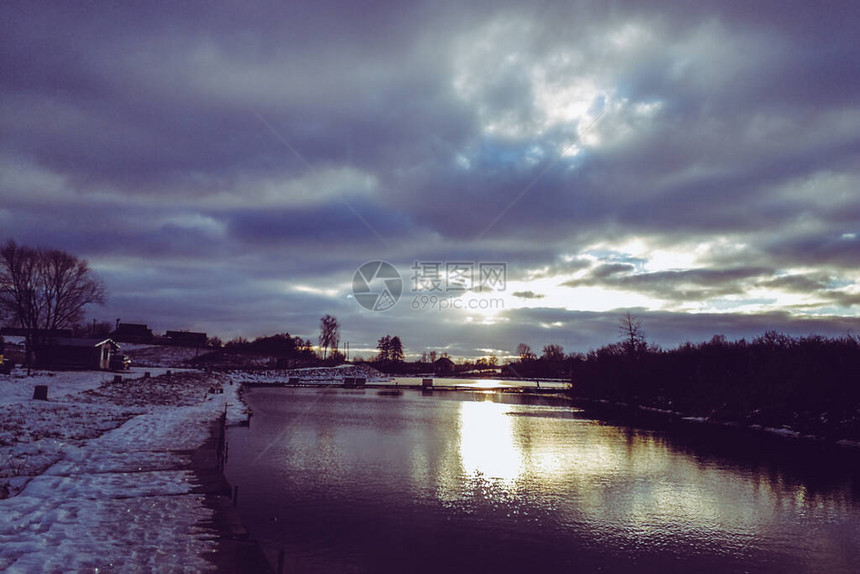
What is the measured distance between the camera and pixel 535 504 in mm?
19531

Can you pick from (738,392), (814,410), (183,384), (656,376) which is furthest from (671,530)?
(656,376)

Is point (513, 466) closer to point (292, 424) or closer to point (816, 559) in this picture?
point (816, 559)

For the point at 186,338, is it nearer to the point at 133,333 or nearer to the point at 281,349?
the point at 133,333

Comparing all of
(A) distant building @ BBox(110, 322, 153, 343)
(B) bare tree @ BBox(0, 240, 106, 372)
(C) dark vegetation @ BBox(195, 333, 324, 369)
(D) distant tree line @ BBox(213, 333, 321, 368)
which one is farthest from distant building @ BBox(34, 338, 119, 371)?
(A) distant building @ BBox(110, 322, 153, 343)

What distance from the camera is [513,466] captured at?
2709 cm

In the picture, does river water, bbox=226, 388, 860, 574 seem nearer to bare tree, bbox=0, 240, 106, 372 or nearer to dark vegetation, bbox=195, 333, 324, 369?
bare tree, bbox=0, 240, 106, 372

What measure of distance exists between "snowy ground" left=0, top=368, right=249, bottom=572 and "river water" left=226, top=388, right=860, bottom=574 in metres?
2.29

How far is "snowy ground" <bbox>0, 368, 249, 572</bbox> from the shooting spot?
35.5 ft

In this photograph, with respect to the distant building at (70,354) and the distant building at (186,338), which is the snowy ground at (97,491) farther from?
the distant building at (186,338)

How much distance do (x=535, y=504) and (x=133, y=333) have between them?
7303 inches

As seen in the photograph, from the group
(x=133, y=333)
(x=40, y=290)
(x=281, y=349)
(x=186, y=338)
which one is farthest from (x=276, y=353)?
(x=40, y=290)

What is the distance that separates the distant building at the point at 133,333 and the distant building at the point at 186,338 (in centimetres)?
719

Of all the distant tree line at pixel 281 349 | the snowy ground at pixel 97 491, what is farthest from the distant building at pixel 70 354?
the distant tree line at pixel 281 349

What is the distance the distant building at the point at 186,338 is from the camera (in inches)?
6794
